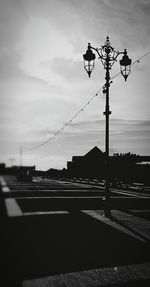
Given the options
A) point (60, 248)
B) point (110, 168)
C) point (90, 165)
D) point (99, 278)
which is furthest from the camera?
point (90, 165)

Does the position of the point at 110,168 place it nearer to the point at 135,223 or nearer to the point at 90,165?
the point at 90,165

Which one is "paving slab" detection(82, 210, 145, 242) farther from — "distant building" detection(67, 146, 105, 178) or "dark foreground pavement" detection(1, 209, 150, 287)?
"distant building" detection(67, 146, 105, 178)

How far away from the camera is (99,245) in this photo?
7.09m

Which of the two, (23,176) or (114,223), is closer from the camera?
(114,223)

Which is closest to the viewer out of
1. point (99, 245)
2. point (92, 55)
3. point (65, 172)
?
point (99, 245)

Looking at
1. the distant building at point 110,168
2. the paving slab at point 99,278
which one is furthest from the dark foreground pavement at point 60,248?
the distant building at point 110,168

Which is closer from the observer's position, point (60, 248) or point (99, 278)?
point (99, 278)

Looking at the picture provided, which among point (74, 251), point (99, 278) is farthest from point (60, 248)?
point (99, 278)

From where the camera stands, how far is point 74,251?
6.61 metres

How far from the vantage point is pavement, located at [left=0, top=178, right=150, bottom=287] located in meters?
5.08

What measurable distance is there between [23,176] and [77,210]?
3414 centimetres

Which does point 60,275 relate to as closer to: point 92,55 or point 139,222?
point 139,222

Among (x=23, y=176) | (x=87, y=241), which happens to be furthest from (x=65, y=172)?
(x=87, y=241)

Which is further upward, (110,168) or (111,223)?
(110,168)
